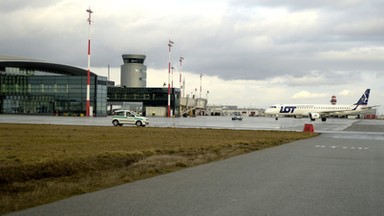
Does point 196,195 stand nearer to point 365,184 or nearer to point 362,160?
point 365,184

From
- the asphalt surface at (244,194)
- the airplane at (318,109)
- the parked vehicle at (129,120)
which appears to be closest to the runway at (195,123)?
the parked vehicle at (129,120)

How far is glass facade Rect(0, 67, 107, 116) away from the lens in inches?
3999

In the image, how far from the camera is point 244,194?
965 cm

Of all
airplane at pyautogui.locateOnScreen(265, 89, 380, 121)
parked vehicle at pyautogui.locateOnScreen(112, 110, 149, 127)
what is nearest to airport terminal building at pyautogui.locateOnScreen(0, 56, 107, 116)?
airplane at pyautogui.locateOnScreen(265, 89, 380, 121)

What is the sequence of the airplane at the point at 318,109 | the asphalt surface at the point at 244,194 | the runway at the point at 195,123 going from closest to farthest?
the asphalt surface at the point at 244,194, the runway at the point at 195,123, the airplane at the point at 318,109

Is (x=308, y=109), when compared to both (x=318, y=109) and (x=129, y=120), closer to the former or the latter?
(x=318, y=109)

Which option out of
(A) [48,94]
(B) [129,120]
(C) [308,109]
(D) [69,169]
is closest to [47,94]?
(A) [48,94]

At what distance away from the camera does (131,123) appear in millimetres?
46125

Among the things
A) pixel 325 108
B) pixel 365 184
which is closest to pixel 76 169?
pixel 365 184

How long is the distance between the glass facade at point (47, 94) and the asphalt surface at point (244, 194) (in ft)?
295

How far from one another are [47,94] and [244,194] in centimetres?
9923

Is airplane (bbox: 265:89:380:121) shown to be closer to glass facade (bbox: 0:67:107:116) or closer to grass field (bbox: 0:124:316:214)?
glass facade (bbox: 0:67:107:116)

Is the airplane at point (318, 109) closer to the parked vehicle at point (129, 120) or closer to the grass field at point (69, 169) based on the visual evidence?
the parked vehicle at point (129, 120)

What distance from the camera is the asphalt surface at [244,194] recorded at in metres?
8.01
